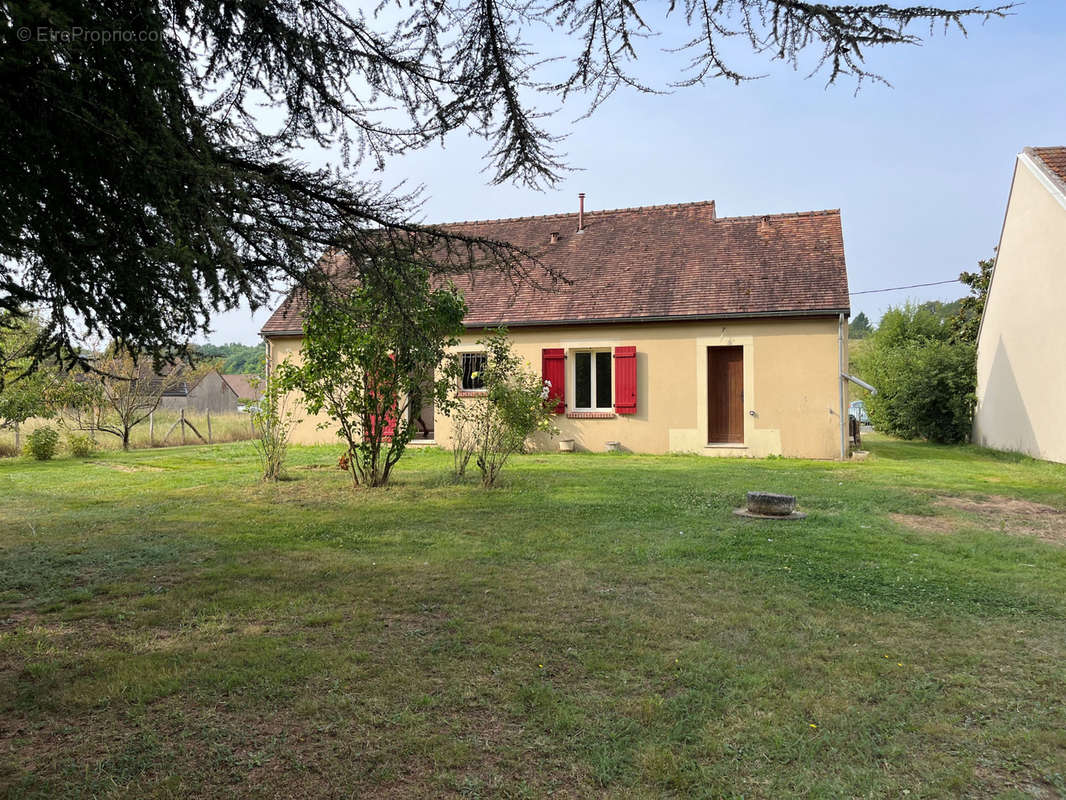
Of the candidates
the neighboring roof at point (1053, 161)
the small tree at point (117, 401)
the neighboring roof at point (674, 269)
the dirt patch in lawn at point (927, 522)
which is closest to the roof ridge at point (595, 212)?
the neighboring roof at point (674, 269)

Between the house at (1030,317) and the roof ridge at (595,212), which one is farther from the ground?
the roof ridge at (595,212)

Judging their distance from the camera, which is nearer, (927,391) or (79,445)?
(79,445)

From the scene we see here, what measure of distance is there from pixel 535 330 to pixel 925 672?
39.7 ft

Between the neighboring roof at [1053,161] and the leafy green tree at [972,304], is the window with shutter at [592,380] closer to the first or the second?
the neighboring roof at [1053,161]

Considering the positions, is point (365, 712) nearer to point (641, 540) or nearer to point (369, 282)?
point (369, 282)

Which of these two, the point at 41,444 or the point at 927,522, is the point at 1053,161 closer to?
the point at 927,522

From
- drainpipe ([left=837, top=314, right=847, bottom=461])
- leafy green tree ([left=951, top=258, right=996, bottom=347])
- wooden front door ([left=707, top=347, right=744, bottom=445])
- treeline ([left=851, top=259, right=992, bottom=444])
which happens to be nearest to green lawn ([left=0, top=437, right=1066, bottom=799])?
drainpipe ([left=837, top=314, right=847, bottom=461])

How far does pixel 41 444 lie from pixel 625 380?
39.0 ft

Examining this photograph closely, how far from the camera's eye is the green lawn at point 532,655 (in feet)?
7.91

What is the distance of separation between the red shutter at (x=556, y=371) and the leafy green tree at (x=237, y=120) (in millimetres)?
10054

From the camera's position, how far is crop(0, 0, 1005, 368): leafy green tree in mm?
2734

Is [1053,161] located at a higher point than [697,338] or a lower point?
higher

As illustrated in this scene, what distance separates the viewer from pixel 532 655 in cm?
341

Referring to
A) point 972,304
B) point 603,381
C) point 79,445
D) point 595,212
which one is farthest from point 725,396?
point 79,445
